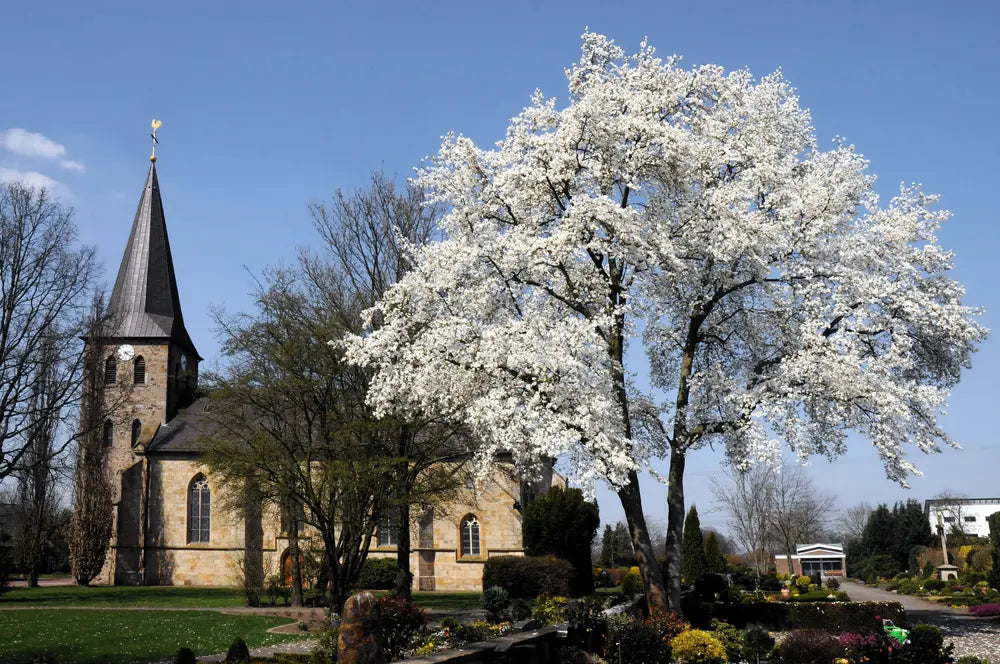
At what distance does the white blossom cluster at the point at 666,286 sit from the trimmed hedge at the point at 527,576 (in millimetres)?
12772

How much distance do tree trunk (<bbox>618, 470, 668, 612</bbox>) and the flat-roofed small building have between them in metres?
40.8

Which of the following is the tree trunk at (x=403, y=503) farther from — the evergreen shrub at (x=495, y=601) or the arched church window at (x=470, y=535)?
the arched church window at (x=470, y=535)

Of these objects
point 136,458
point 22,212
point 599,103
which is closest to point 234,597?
point 136,458

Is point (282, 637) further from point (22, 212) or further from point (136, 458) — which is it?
point (136, 458)

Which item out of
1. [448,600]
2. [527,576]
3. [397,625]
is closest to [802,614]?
[527,576]

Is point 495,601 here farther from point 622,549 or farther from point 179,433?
point 622,549

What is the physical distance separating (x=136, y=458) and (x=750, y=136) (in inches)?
1403

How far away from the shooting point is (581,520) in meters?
36.0

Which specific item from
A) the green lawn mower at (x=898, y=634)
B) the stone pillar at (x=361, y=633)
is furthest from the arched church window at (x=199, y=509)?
the stone pillar at (x=361, y=633)

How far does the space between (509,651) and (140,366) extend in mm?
37539

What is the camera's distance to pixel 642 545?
18812 millimetres

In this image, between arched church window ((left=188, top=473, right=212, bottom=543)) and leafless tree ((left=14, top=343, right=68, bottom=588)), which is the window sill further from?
leafless tree ((left=14, top=343, right=68, bottom=588))

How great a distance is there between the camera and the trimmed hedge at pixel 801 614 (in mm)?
20859

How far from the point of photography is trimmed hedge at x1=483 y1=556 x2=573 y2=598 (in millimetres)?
31406
